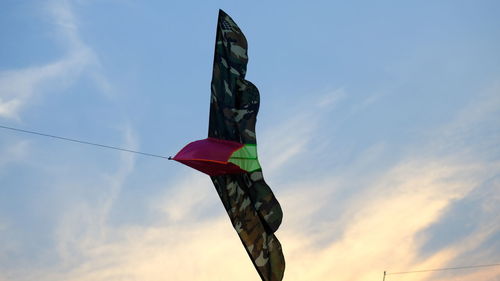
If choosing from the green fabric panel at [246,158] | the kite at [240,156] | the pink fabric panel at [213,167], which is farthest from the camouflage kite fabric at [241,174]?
the pink fabric panel at [213,167]

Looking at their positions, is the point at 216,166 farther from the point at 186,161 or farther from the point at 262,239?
the point at 262,239

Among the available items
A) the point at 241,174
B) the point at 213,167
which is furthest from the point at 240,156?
the point at 213,167

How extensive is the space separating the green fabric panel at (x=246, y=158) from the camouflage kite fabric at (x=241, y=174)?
13 cm

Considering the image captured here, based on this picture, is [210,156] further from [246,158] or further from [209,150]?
[246,158]

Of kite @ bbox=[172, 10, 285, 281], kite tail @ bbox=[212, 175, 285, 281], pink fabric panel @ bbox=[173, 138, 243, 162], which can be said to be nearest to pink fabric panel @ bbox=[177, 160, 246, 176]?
kite @ bbox=[172, 10, 285, 281]

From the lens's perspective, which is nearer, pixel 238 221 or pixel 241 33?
pixel 238 221

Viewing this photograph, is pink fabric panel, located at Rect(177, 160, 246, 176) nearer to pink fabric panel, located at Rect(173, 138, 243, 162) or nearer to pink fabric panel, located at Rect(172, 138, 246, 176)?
pink fabric panel, located at Rect(172, 138, 246, 176)

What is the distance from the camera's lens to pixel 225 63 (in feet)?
96.7

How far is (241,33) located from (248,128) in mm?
4222

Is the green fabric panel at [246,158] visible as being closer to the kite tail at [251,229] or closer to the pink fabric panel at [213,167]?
the pink fabric panel at [213,167]

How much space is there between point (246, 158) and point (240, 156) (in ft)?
1.54

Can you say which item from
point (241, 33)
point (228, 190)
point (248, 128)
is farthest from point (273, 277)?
point (241, 33)

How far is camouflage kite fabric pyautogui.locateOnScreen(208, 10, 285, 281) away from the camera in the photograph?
1122 inches

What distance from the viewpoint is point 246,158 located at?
28.8 meters
